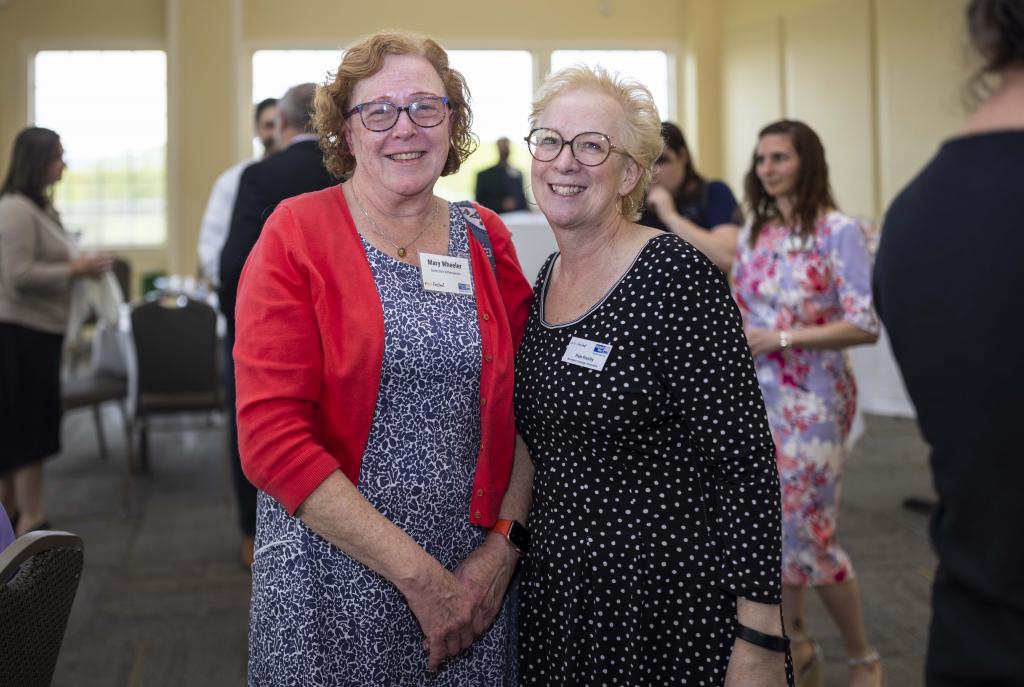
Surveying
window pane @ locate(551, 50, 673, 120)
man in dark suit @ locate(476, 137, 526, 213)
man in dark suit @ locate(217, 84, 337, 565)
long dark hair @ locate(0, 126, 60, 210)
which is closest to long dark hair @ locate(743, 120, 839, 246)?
man in dark suit @ locate(217, 84, 337, 565)

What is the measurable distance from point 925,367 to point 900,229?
0.43 ft

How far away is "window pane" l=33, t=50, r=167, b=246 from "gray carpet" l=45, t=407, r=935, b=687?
233 inches

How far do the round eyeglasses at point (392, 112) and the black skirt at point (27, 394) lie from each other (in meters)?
3.06

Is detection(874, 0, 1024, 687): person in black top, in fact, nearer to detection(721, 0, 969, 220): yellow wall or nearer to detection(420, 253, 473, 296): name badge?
detection(420, 253, 473, 296): name badge

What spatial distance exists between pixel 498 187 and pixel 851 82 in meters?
3.63

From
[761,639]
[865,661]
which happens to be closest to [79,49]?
[865,661]

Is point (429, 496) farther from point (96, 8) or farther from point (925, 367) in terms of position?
point (96, 8)

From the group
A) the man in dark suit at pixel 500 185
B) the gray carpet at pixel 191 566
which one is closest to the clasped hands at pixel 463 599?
the gray carpet at pixel 191 566

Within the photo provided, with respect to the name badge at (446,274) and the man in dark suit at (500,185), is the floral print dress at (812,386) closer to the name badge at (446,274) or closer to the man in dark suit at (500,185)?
the name badge at (446,274)

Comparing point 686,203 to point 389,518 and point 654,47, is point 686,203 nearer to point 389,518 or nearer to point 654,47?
point 389,518

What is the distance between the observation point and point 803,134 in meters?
2.88

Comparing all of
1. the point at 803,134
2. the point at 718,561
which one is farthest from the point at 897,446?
the point at 718,561

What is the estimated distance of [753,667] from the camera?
1405 mm

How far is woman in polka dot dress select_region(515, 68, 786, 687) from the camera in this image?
1409mm
